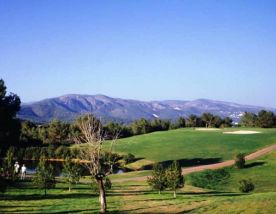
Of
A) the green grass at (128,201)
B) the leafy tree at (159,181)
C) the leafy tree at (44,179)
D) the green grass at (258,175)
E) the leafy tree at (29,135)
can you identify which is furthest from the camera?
the leafy tree at (29,135)

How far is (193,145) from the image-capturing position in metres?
97.2

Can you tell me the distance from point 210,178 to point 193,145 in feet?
124

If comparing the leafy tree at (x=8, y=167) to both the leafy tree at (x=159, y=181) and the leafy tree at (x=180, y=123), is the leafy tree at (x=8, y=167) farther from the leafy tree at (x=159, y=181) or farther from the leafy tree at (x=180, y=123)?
the leafy tree at (x=180, y=123)

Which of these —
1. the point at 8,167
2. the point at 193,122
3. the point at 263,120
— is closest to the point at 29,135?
the point at 193,122

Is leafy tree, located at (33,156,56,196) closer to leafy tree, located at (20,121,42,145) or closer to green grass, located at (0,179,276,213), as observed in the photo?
green grass, located at (0,179,276,213)

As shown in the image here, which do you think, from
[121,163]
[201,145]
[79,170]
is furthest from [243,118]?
[79,170]

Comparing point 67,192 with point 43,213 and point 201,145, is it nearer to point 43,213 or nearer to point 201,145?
point 43,213

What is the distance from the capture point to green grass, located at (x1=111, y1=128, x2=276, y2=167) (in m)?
86.3

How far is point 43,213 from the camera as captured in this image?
29.9 metres

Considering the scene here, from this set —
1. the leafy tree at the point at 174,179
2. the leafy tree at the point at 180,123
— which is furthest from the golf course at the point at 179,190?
the leafy tree at the point at 180,123

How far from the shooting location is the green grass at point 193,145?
86312 mm

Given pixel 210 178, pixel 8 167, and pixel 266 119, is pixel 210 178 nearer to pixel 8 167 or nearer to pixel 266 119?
pixel 8 167

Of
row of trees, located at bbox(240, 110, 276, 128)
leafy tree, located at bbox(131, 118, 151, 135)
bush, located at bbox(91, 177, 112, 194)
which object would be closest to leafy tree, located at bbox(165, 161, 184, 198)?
bush, located at bbox(91, 177, 112, 194)

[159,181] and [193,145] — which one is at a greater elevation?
[193,145]
